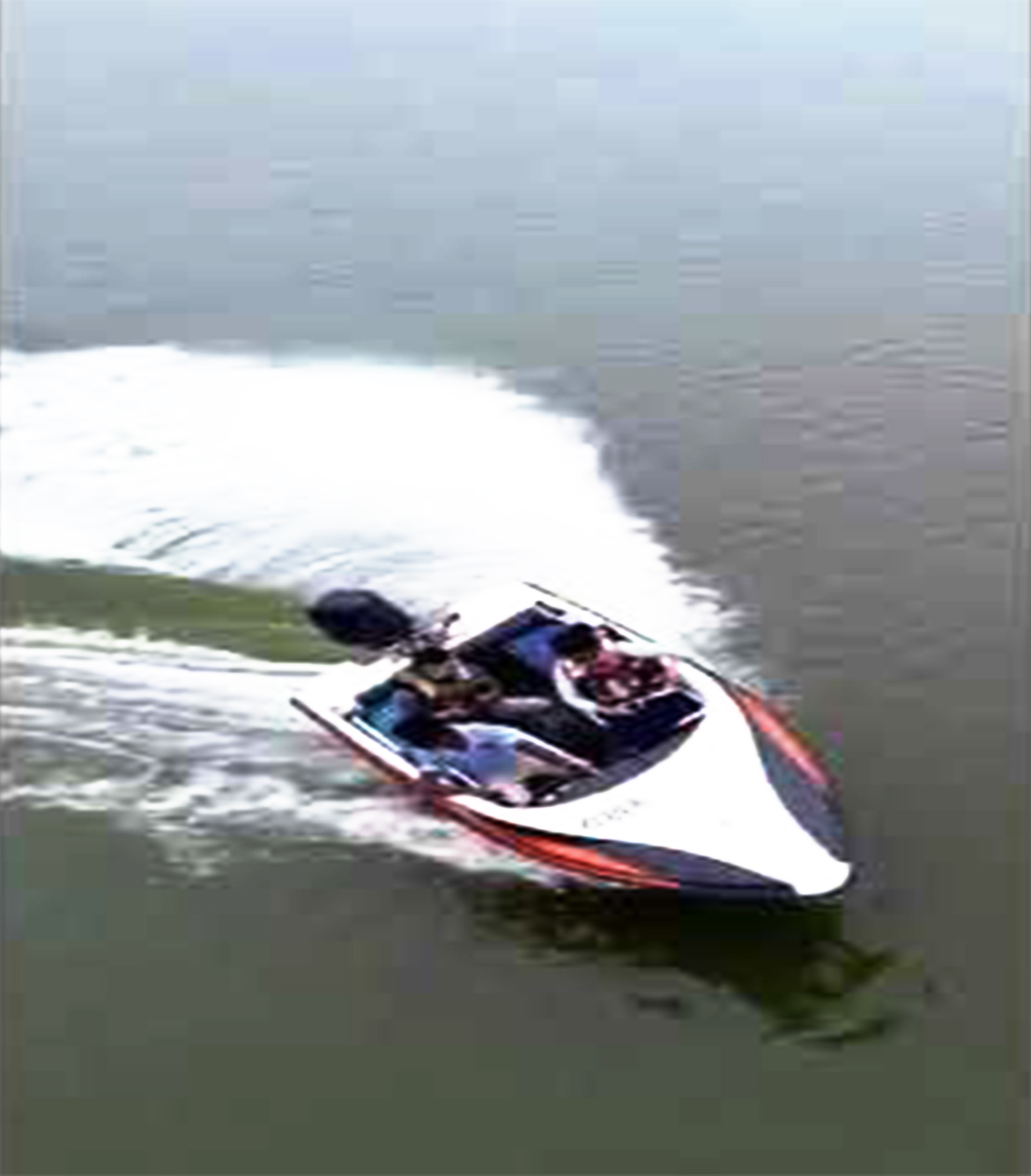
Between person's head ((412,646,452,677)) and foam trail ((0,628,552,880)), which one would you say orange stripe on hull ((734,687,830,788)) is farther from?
person's head ((412,646,452,677))

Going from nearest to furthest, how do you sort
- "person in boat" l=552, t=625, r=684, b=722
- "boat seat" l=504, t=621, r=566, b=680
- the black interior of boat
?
the black interior of boat
"person in boat" l=552, t=625, r=684, b=722
"boat seat" l=504, t=621, r=566, b=680

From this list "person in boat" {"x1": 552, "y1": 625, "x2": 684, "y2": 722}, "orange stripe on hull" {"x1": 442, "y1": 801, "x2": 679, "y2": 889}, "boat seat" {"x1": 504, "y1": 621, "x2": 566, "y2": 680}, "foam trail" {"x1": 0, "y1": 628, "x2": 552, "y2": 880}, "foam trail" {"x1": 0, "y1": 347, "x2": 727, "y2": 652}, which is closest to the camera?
"orange stripe on hull" {"x1": 442, "y1": 801, "x2": 679, "y2": 889}

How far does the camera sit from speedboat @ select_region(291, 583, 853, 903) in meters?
12.8

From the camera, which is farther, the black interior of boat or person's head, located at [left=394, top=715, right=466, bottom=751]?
person's head, located at [left=394, top=715, right=466, bottom=751]

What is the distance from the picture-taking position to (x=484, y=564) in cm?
1750

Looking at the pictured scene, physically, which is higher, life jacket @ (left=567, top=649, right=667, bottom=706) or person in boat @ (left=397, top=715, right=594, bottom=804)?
life jacket @ (left=567, top=649, right=667, bottom=706)

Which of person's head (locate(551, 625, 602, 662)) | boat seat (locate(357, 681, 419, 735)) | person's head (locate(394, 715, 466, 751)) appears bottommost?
person's head (locate(394, 715, 466, 751))

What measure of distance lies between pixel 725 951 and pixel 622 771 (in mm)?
1261

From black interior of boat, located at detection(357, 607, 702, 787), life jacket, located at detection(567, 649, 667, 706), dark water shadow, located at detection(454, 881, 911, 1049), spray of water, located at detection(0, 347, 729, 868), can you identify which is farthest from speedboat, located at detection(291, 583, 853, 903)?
spray of water, located at detection(0, 347, 729, 868)

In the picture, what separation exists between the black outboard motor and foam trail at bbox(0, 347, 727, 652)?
161cm

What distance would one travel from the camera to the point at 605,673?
14.6 m

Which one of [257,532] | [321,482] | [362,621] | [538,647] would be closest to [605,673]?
[538,647]

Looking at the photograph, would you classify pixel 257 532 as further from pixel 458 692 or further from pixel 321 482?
pixel 458 692

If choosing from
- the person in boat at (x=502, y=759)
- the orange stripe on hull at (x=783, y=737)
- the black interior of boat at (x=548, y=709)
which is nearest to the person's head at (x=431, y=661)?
the black interior of boat at (x=548, y=709)
